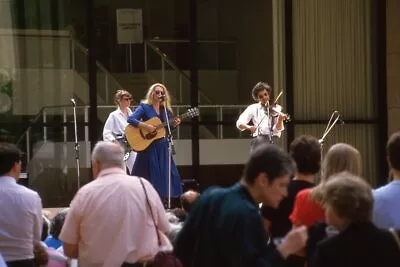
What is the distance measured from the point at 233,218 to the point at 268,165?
1.10ft

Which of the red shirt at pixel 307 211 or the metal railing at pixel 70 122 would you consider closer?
the red shirt at pixel 307 211

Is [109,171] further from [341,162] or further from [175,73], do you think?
[175,73]

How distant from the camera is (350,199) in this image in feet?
14.0

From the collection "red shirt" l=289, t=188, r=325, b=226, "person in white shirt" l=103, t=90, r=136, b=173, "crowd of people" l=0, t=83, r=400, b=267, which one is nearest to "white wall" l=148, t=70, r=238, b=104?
"person in white shirt" l=103, t=90, r=136, b=173

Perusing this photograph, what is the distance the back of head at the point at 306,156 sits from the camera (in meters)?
5.37

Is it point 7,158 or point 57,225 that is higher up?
point 7,158

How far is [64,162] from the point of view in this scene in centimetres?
1406

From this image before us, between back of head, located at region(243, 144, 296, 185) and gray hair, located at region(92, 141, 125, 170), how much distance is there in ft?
5.34

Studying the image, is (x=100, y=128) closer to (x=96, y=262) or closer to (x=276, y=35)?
(x=276, y=35)

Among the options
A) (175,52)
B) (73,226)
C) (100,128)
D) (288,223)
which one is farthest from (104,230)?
(175,52)

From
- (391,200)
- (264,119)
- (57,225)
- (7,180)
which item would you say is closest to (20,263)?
(7,180)

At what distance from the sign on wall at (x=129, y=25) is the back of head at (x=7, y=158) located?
29.1 feet

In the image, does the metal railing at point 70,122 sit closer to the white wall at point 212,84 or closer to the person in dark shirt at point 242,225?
the white wall at point 212,84

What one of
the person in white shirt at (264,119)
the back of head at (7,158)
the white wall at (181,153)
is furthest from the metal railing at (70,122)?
the back of head at (7,158)
